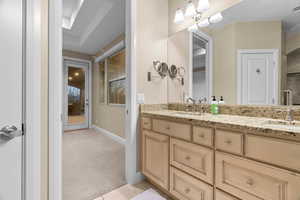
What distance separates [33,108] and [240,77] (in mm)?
1902

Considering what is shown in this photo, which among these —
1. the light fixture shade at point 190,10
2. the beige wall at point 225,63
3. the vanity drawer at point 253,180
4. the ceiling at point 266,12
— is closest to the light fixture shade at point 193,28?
the light fixture shade at point 190,10

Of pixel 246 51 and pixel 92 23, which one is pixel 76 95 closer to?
pixel 92 23

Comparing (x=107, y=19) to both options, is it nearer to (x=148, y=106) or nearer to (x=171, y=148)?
(x=148, y=106)

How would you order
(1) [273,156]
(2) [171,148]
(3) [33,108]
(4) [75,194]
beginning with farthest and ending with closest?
(4) [75,194]
(2) [171,148]
(3) [33,108]
(1) [273,156]

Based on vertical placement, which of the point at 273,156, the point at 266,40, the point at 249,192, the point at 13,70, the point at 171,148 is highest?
the point at 266,40

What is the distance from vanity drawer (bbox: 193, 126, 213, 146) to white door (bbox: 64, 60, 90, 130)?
4.59 meters

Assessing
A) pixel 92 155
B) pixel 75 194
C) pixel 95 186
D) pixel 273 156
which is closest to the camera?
pixel 273 156

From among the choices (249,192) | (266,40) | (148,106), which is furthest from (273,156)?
(148,106)

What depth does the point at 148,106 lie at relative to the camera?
6.49 feet

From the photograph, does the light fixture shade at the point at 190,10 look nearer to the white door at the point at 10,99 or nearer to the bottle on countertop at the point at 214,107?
the bottle on countertop at the point at 214,107

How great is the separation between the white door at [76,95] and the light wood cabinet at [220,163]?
4.04 m

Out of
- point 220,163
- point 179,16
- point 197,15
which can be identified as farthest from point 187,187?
point 179,16

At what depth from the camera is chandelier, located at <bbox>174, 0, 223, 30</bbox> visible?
1705 mm

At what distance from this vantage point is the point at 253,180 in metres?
0.91
